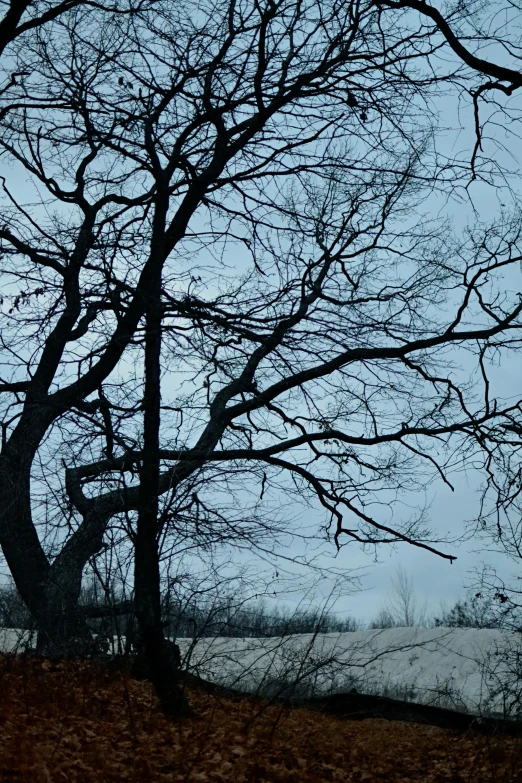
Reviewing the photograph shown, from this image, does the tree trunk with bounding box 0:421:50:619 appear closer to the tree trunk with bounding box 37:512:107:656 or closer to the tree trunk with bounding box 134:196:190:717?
the tree trunk with bounding box 37:512:107:656

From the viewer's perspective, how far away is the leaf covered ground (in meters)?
5.34

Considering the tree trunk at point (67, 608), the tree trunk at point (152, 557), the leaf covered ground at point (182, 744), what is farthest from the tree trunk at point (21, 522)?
the tree trunk at point (152, 557)

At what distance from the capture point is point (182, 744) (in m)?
6.19

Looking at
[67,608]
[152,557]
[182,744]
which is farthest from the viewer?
[67,608]

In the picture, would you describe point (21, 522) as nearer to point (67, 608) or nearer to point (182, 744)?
point (67, 608)

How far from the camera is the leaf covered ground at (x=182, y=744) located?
5345mm

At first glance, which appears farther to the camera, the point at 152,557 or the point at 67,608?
the point at 67,608

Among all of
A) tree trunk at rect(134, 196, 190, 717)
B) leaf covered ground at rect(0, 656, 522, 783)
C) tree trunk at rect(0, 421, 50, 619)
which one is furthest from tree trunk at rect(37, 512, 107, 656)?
tree trunk at rect(134, 196, 190, 717)

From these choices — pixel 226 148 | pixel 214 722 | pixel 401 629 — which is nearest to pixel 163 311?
pixel 226 148

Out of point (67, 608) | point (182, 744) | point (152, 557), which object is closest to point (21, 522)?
point (67, 608)

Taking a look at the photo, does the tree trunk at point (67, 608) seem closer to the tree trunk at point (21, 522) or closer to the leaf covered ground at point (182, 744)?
the leaf covered ground at point (182, 744)

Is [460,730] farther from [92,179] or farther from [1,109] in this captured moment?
[1,109]

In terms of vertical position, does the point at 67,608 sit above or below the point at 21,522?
below

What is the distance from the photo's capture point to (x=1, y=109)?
33.0 feet
